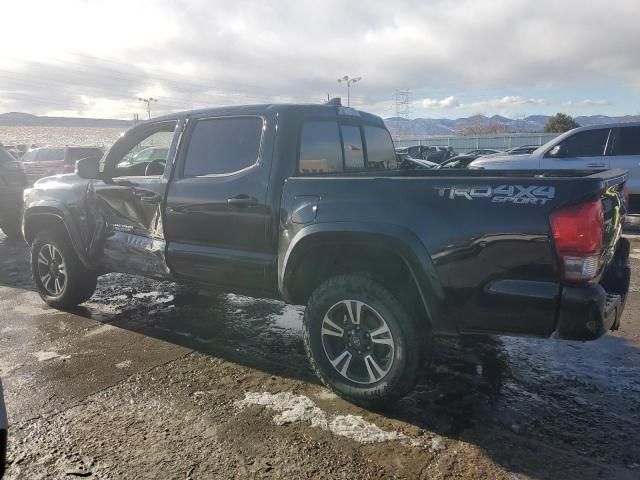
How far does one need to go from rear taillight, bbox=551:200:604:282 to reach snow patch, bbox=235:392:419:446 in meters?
1.27

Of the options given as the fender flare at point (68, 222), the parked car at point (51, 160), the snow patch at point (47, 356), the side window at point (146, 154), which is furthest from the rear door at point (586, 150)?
the parked car at point (51, 160)

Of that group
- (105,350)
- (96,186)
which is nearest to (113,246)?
(96,186)

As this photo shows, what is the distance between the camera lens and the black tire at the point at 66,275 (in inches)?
199

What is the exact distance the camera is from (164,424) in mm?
3086

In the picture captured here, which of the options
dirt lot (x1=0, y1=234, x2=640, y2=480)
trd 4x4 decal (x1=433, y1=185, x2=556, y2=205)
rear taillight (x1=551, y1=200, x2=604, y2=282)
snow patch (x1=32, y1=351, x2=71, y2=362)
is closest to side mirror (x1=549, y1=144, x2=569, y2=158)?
dirt lot (x1=0, y1=234, x2=640, y2=480)

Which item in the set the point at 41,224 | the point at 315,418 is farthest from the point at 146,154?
the point at 315,418

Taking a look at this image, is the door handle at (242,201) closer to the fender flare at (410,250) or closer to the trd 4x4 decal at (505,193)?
the fender flare at (410,250)

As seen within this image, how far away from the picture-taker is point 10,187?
926 cm

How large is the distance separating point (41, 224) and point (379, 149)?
354cm

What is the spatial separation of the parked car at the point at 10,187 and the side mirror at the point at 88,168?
18.7ft

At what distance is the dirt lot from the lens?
2680 millimetres

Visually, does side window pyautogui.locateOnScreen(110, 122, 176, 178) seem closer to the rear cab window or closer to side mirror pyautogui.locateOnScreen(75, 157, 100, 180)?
side mirror pyautogui.locateOnScreen(75, 157, 100, 180)

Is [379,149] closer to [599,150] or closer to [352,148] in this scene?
[352,148]

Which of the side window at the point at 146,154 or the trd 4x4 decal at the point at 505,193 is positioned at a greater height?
the side window at the point at 146,154
